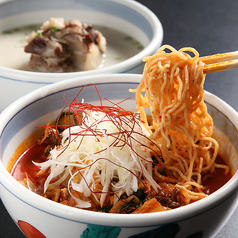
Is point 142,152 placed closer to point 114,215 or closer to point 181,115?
point 181,115

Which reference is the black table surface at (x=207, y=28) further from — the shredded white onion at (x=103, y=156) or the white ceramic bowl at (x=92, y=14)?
the shredded white onion at (x=103, y=156)

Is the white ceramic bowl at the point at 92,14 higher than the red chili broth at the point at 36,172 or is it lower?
higher

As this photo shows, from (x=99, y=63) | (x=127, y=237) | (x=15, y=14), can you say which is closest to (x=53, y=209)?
(x=127, y=237)

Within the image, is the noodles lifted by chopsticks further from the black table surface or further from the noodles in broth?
the black table surface

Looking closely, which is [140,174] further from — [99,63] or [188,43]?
[188,43]

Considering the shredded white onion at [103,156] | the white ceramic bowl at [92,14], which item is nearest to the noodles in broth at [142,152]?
the shredded white onion at [103,156]

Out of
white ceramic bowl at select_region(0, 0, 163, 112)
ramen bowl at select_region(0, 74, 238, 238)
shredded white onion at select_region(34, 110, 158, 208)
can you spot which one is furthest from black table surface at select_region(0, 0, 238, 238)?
shredded white onion at select_region(34, 110, 158, 208)

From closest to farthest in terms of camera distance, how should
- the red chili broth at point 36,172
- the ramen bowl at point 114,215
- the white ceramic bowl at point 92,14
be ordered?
the ramen bowl at point 114,215, the red chili broth at point 36,172, the white ceramic bowl at point 92,14

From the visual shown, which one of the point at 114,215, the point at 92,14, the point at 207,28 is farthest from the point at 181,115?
the point at 207,28
